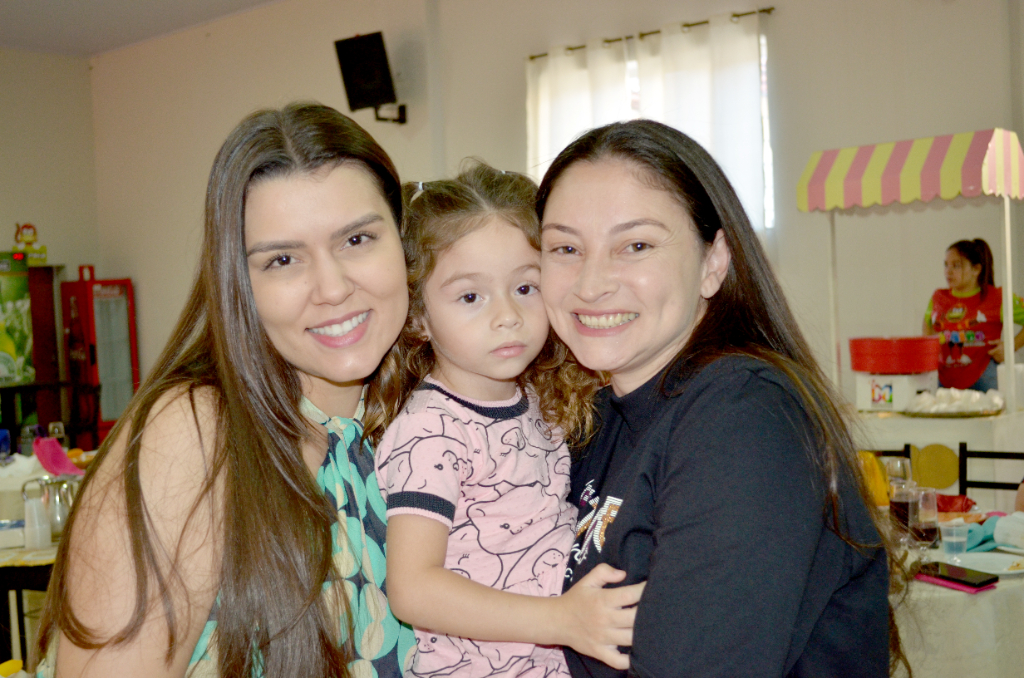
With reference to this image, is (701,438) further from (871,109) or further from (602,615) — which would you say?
(871,109)

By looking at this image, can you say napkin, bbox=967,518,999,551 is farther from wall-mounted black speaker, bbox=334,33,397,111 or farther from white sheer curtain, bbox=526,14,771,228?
wall-mounted black speaker, bbox=334,33,397,111

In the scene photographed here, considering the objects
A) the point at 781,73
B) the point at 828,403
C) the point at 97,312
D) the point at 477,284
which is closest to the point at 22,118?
the point at 97,312

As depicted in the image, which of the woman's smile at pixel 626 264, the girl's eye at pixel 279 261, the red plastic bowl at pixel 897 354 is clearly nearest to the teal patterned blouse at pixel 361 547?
the girl's eye at pixel 279 261

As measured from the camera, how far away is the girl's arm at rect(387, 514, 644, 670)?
4.13ft

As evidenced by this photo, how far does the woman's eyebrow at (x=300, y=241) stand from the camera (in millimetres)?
1420

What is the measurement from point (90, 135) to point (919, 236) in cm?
987

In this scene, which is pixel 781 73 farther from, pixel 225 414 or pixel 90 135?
pixel 90 135

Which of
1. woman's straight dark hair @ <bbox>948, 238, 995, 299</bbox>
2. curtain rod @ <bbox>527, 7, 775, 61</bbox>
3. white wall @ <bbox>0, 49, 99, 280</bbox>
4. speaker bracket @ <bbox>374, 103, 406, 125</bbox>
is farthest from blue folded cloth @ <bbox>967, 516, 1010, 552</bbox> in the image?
white wall @ <bbox>0, 49, 99, 280</bbox>

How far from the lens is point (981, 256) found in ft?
17.5

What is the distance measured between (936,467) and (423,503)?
336 centimetres

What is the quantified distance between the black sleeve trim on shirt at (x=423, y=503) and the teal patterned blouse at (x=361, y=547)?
87 mm

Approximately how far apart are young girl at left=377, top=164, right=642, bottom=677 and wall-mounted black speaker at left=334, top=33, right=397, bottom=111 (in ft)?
19.9

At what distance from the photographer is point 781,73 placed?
6.27 m

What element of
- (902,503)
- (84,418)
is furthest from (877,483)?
(84,418)
